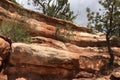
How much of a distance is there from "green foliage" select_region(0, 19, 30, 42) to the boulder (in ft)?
5.19

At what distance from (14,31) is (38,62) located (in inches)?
111

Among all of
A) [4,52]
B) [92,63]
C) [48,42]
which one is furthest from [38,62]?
[92,63]

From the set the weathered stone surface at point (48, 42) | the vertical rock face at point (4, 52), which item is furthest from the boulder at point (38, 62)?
the weathered stone surface at point (48, 42)

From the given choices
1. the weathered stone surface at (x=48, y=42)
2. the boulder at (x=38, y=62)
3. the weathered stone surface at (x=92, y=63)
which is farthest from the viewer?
the weathered stone surface at (x=48, y=42)

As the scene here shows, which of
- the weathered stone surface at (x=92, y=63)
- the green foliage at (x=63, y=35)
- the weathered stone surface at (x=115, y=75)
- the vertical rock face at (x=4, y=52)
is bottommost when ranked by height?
the weathered stone surface at (x=115, y=75)

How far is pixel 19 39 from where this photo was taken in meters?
16.6

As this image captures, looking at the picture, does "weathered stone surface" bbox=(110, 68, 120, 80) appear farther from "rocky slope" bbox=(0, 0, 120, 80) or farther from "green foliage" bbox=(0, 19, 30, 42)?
"green foliage" bbox=(0, 19, 30, 42)

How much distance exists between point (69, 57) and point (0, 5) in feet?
19.0

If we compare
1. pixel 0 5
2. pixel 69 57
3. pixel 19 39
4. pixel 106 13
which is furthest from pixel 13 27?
pixel 106 13

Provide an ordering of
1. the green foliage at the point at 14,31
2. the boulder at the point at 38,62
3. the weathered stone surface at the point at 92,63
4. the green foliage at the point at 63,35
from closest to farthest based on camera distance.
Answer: the boulder at the point at 38,62, the weathered stone surface at the point at 92,63, the green foliage at the point at 14,31, the green foliage at the point at 63,35

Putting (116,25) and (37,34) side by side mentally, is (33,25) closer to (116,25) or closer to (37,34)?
(37,34)

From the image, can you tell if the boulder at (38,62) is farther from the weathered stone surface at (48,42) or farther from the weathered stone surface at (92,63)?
the weathered stone surface at (48,42)

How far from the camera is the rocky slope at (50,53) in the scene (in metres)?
14.7

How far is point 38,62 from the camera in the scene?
1480 centimetres
